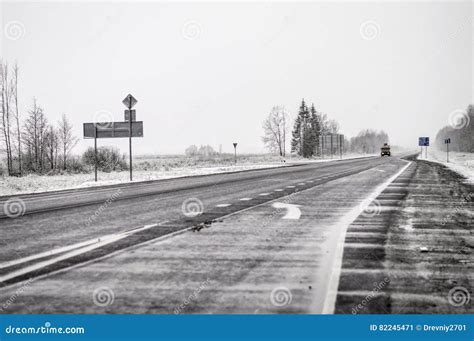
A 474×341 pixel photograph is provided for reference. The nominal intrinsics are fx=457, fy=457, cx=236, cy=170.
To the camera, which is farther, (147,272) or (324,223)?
(324,223)

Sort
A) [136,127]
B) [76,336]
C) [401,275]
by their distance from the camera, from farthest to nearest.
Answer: [136,127]
[401,275]
[76,336]

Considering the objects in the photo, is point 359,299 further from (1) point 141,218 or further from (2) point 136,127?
(2) point 136,127

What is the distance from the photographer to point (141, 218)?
383 inches

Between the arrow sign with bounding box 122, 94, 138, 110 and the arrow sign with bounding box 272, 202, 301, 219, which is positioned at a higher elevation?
the arrow sign with bounding box 122, 94, 138, 110

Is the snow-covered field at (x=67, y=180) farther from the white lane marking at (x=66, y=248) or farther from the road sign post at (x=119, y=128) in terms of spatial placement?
the white lane marking at (x=66, y=248)

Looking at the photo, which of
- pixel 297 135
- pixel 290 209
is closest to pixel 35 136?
pixel 290 209

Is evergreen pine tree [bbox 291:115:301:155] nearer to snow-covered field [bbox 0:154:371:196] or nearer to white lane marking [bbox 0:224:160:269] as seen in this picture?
snow-covered field [bbox 0:154:371:196]

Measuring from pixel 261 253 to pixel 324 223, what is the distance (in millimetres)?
3078

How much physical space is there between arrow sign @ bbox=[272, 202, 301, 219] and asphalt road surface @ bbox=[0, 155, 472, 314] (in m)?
0.05

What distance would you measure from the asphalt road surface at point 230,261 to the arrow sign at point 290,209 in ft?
0.16

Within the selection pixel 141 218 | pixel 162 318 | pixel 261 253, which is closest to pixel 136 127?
pixel 141 218

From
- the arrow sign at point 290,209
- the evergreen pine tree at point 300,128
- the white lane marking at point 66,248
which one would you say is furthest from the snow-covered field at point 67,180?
the evergreen pine tree at point 300,128

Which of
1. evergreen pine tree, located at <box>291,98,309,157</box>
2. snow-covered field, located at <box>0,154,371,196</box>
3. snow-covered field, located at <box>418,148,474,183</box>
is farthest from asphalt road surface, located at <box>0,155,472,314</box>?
evergreen pine tree, located at <box>291,98,309,157</box>

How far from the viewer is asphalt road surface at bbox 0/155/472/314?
160 inches
